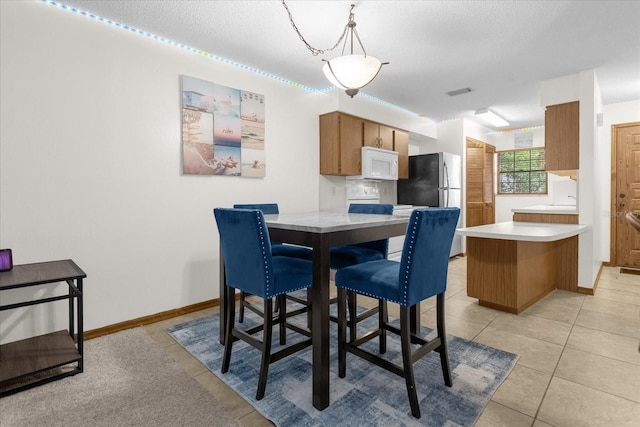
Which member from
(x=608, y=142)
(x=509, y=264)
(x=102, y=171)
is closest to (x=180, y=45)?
(x=102, y=171)

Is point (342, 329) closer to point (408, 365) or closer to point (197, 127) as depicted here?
point (408, 365)

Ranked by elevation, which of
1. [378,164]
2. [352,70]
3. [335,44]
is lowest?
[378,164]

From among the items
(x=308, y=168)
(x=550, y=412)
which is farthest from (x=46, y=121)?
(x=550, y=412)

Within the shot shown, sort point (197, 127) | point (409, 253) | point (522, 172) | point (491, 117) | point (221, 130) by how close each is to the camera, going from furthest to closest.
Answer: point (522, 172) < point (491, 117) < point (221, 130) < point (197, 127) < point (409, 253)

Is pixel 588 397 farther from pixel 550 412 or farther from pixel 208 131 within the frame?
pixel 208 131

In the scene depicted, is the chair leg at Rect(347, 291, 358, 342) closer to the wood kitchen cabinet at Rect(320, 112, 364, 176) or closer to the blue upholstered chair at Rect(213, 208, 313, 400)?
the blue upholstered chair at Rect(213, 208, 313, 400)

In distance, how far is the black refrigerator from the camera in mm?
5078

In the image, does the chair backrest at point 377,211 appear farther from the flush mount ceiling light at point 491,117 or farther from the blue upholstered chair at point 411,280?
the flush mount ceiling light at point 491,117

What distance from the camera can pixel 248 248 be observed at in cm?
172

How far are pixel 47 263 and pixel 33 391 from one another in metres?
0.81

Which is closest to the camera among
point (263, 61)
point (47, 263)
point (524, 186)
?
point (47, 263)

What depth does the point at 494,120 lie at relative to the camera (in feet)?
18.7

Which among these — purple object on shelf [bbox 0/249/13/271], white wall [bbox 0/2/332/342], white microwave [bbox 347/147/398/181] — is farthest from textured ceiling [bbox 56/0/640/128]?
purple object on shelf [bbox 0/249/13/271]

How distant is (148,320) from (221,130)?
6.07 feet
